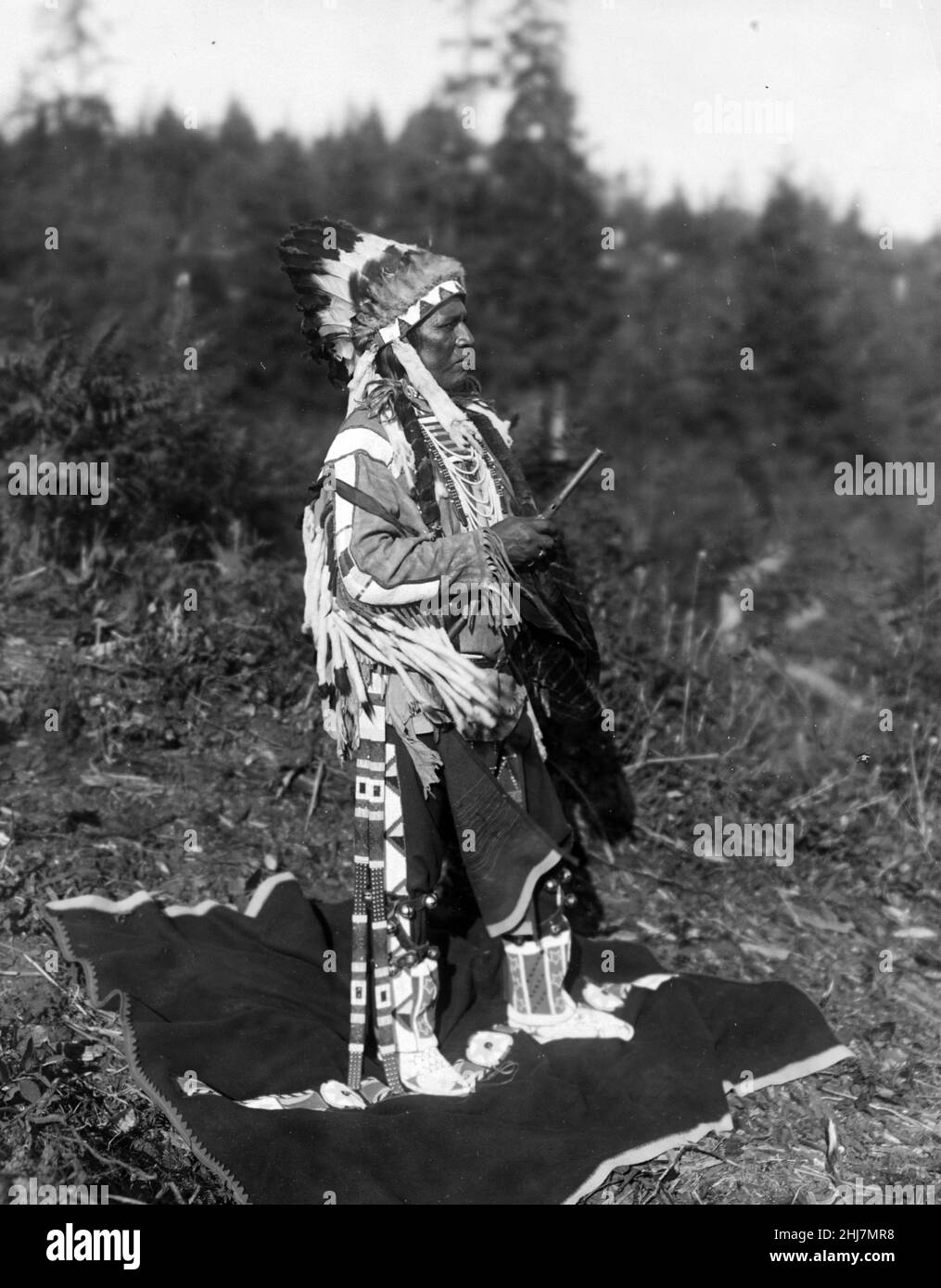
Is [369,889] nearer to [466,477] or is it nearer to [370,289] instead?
[466,477]

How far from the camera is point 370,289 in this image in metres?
3.75

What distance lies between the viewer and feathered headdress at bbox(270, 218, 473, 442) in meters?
3.75

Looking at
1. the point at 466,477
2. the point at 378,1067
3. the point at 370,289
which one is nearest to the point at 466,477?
the point at 466,477

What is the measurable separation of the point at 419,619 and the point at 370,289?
0.91 m

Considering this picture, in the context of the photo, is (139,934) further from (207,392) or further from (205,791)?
(207,392)

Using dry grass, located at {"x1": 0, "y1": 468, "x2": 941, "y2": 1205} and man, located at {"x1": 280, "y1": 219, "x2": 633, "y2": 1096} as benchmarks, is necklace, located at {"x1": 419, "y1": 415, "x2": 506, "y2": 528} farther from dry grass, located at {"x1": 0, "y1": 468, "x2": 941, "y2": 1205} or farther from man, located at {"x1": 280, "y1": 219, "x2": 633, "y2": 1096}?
dry grass, located at {"x1": 0, "y1": 468, "x2": 941, "y2": 1205}

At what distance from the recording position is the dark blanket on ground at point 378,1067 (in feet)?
11.6

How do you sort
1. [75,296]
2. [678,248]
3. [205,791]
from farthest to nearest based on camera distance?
[678,248] → [75,296] → [205,791]

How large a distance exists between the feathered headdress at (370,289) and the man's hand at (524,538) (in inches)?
12.4

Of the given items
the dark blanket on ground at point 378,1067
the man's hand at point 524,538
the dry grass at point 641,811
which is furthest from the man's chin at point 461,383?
the dry grass at point 641,811
